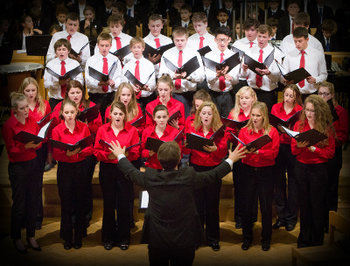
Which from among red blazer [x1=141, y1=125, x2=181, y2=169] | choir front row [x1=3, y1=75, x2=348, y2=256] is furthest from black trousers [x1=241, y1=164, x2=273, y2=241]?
red blazer [x1=141, y1=125, x2=181, y2=169]

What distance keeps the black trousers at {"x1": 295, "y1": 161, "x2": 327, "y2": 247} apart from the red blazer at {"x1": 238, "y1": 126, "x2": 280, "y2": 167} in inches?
8.6

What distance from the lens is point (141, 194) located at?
11.2 feet

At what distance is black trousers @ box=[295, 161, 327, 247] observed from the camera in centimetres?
398

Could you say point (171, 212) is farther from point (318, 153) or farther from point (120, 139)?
point (318, 153)

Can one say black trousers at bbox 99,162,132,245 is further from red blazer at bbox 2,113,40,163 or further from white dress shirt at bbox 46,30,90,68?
white dress shirt at bbox 46,30,90,68

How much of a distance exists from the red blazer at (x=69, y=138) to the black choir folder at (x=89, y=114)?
0.42 ft

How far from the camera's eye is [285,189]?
4664mm

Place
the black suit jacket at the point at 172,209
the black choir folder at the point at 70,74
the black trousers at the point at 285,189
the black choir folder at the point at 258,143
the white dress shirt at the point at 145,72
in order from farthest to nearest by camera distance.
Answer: the white dress shirt at the point at 145,72 → the black choir folder at the point at 70,74 → the black trousers at the point at 285,189 → the black choir folder at the point at 258,143 → the black suit jacket at the point at 172,209

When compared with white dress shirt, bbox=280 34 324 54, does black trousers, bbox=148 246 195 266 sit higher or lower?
lower

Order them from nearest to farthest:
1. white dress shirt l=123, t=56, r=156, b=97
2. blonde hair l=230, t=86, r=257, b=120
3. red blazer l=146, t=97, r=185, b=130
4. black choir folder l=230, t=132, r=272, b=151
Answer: black choir folder l=230, t=132, r=272, b=151, blonde hair l=230, t=86, r=257, b=120, red blazer l=146, t=97, r=185, b=130, white dress shirt l=123, t=56, r=156, b=97

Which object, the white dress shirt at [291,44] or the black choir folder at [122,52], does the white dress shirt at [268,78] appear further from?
the black choir folder at [122,52]

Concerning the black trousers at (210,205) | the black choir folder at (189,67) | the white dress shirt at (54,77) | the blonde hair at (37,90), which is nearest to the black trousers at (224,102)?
the black choir folder at (189,67)

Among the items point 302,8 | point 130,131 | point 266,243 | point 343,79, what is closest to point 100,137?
point 130,131

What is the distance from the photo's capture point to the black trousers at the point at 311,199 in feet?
13.0
